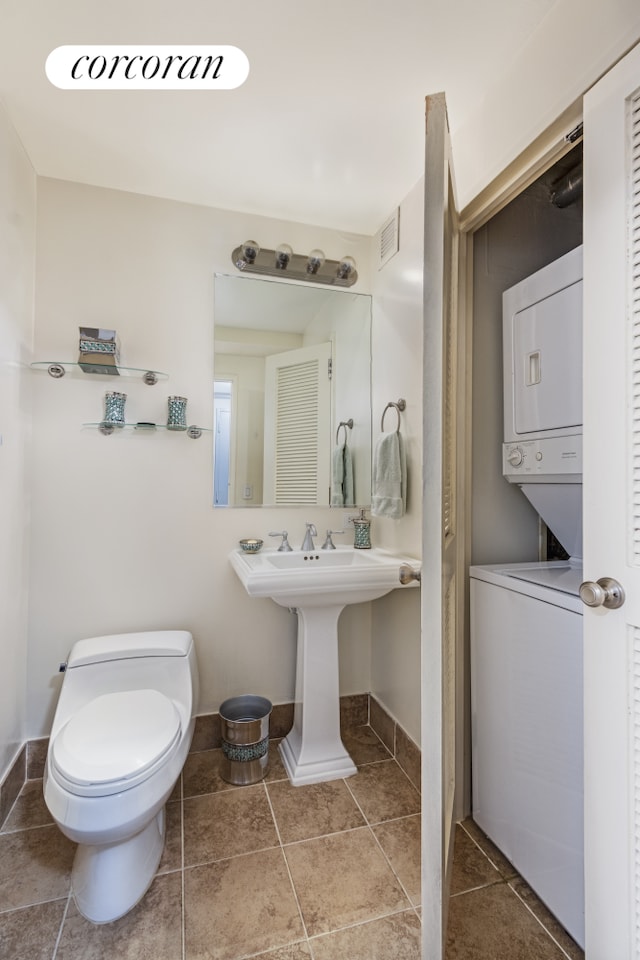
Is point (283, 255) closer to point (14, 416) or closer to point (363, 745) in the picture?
point (14, 416)

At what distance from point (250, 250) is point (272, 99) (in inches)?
24.8

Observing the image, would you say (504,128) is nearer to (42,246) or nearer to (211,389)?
(211,389)

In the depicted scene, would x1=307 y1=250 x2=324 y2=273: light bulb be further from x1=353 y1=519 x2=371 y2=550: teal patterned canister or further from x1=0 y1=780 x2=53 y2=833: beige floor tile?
x1=0 y1=780 x2=53 y2=833: beige floor tile

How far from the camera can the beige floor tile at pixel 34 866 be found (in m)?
1.32

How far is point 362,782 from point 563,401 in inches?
64.4

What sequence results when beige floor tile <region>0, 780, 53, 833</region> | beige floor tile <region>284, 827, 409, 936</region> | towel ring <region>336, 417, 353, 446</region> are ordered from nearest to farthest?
beige floor tile <region>284, 827, 409, 936</region> → beige floor tile <region>0, 780, 53, 833</region> → towel ring <region>336, 417, 353, 446</region>

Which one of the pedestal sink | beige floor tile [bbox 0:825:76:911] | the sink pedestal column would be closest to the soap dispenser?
the pedestal sink

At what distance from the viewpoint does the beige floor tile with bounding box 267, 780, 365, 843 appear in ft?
5.22

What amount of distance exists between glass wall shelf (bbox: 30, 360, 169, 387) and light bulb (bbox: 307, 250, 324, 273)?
865 millimetres

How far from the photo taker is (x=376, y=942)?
1.19 m

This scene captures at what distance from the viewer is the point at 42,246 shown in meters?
1.88

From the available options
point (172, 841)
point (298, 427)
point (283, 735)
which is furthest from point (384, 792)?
point (298, 427)

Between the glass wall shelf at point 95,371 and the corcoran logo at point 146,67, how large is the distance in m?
0.91

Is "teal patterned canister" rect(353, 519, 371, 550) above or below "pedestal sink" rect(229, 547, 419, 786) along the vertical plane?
above
